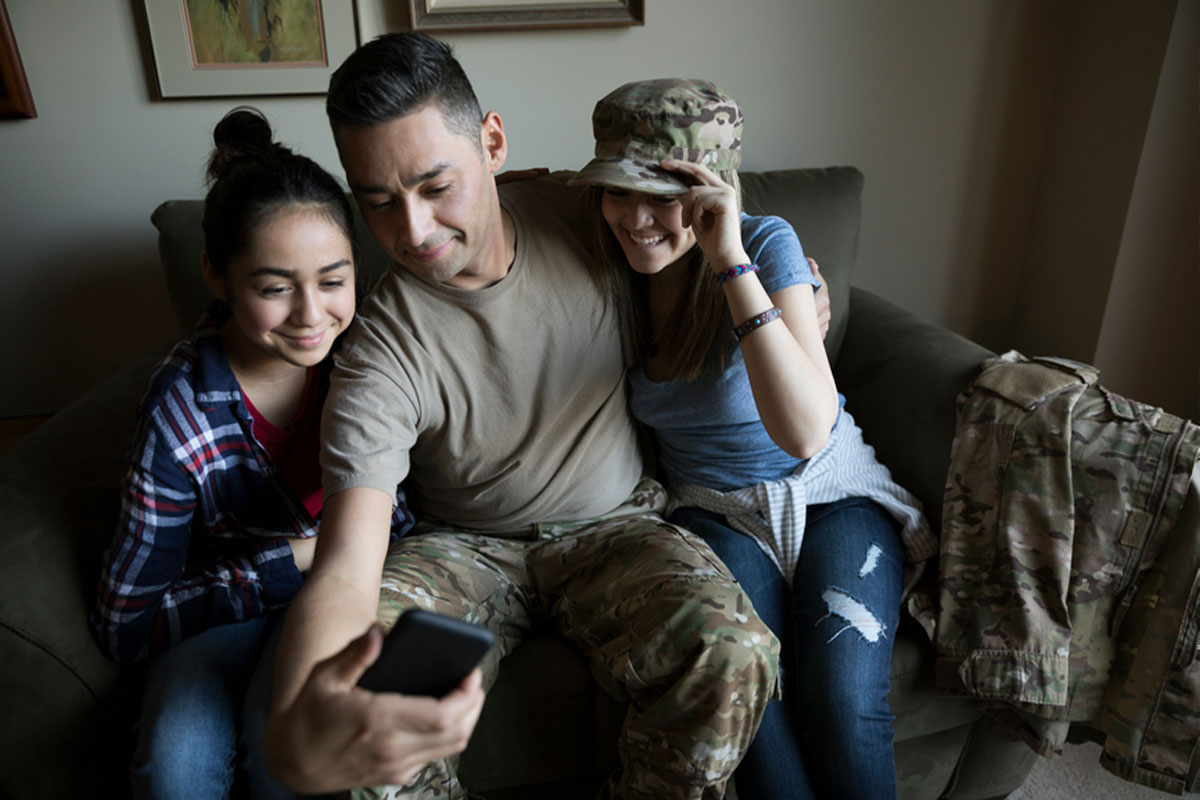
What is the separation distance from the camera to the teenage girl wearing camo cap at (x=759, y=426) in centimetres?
103

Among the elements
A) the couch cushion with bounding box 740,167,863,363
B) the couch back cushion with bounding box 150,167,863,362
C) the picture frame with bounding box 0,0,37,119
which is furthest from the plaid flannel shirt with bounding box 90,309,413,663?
the couch cushion with bounding box 740,167,863,363

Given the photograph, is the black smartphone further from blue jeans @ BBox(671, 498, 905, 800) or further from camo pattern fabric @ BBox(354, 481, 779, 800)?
blue jeans @ BBox(671, 498, 905, 800)

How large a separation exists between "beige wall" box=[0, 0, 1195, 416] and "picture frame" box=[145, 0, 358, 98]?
41mm

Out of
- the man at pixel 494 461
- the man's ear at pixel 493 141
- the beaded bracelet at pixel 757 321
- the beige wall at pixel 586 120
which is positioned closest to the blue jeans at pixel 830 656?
the man at pixel 494 461

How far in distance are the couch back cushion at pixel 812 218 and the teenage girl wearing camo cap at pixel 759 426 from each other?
44 cm

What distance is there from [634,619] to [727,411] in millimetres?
360

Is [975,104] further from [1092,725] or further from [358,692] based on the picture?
[358,692]

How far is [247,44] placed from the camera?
1.64 m

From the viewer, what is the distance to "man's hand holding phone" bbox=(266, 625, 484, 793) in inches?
22.7

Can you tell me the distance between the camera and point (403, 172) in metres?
0.98

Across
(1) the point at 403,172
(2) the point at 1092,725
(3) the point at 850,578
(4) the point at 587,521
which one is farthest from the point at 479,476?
(2) the point at 1092,725

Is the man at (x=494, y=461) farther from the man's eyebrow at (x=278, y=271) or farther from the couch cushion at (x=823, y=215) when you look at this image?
the couch cushion at (x=823, y=215)

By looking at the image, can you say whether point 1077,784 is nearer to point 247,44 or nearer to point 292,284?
point 292,284

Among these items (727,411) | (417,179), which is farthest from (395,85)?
(727,411)
